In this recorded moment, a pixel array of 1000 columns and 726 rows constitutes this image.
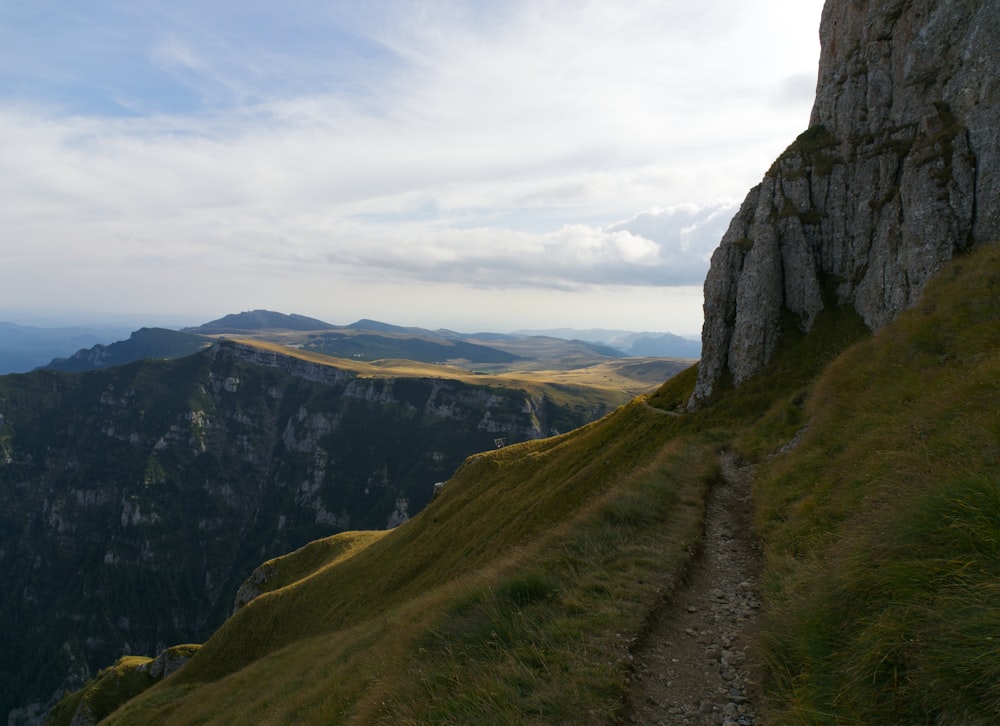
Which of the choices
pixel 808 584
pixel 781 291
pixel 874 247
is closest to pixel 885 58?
pixel 874 247

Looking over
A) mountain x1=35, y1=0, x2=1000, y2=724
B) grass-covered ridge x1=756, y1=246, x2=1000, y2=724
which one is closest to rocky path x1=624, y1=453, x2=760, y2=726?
mountain x1=35, y1=0, x2=1000, y2=724

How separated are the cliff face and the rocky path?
33920mm

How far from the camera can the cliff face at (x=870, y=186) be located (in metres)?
35.8

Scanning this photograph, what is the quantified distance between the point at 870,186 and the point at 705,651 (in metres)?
50.0

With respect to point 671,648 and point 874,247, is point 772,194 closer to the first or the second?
point 874,247

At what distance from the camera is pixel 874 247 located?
4231 cm

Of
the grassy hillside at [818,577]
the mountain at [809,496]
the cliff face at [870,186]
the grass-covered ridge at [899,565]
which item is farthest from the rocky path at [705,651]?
the cliff face at [870,186]

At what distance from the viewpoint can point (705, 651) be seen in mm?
10359

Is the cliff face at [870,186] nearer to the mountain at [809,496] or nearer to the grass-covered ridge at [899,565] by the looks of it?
the mountain at [809,496]

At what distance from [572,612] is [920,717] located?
7400 mm

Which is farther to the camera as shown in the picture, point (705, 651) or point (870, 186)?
point (870, 186)

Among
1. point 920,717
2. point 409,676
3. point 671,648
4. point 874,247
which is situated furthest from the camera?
point 874,247

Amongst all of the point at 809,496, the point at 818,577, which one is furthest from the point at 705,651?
the point at 809,496

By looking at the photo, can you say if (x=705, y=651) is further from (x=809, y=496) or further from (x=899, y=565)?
(x=809, y=496)
